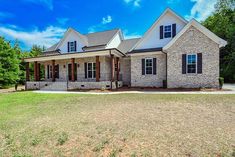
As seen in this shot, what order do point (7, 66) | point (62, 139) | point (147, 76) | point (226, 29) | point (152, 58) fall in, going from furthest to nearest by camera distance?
point (7, 66)
point (226, 29)
point (147, 76)
point (152, 58)
point (62, 139)

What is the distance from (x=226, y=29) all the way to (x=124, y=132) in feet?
104

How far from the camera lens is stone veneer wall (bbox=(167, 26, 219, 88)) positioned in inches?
626

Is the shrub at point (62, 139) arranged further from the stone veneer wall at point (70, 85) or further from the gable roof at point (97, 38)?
the gable roof at point (97, 38)

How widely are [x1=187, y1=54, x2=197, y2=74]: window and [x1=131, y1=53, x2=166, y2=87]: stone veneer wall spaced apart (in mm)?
2508

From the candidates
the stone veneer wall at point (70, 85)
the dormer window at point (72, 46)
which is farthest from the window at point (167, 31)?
the dormer window at point (72, 46)

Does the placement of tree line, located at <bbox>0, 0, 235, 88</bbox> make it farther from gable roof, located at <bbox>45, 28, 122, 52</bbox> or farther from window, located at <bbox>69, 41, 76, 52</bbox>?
window, located at <bbox>69, 41, 76, 52</bbox>

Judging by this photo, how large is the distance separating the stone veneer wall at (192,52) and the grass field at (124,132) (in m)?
7.91

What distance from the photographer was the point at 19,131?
21.7 feet

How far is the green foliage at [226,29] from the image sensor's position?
92.5 feet

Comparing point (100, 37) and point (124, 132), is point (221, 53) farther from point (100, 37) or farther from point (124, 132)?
point (124, 132)

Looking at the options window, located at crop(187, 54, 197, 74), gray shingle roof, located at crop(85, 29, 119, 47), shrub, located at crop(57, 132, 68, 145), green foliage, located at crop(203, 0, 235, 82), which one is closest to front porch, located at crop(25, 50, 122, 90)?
gray shingle roof, located at crop(85, 29, 119, 47)

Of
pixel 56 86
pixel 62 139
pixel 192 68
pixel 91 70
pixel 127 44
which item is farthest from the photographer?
pixel 127 44

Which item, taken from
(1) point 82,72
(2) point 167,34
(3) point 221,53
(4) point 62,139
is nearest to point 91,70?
(1) point 82,72

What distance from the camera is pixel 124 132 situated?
19.4 ft
